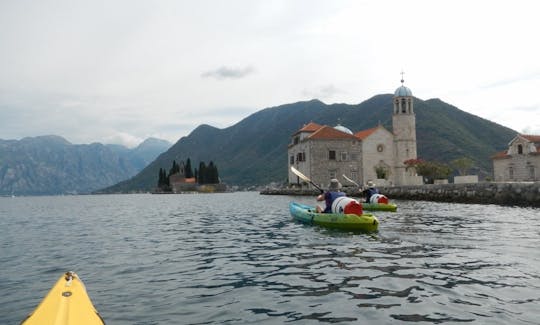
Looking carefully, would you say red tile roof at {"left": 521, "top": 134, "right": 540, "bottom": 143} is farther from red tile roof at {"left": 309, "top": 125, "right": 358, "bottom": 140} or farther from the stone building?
red tile roof at {"left": 309, "top": 125, "right": 358, "bottom": 140}

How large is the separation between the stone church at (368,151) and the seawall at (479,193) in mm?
24180

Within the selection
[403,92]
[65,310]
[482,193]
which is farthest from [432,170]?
[65,310]

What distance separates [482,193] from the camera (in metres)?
39.9

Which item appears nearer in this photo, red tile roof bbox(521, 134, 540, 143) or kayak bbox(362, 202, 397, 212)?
kayak bbox(362, 202, 397, 212)

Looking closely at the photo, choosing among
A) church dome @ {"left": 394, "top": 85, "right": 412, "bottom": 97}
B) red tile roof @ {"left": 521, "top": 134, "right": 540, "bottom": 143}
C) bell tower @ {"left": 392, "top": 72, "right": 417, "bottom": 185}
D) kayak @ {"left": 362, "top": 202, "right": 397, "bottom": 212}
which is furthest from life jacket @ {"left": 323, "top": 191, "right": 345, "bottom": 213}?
church dome @ {"left": 394, "top": 85, "right": 412, "bottom": 97}

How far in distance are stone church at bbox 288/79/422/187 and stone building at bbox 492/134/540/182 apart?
19.3m

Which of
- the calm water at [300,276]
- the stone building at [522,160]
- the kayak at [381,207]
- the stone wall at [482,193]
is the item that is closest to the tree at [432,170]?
the stone building at [522,160]

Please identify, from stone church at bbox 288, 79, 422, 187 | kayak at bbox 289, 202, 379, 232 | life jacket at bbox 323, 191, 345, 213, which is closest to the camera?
kayak at bbox 289, 202, 379, 232

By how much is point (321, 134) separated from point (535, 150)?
1429 inches

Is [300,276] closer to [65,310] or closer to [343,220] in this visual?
[65,310]

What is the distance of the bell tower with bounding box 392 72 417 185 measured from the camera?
8181cm

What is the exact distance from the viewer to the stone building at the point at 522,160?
58.8 meters

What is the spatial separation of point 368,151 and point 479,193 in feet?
143

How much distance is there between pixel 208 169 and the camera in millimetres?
150875
